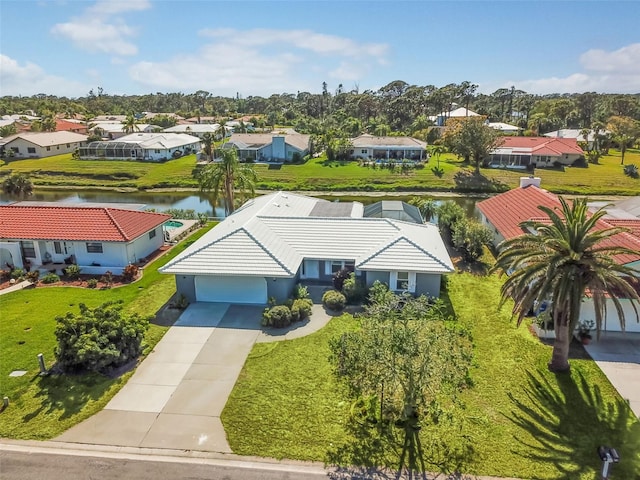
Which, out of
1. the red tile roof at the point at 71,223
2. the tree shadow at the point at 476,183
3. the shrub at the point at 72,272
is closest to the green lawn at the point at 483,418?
the red tile roof at the point at 71,223

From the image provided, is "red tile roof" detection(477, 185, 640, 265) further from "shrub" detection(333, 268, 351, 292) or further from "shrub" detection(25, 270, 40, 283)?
"shrub" detection(25, 270, 40, 283)

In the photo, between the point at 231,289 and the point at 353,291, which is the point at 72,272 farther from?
the point at 353,291

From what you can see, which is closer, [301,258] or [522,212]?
[301,258]

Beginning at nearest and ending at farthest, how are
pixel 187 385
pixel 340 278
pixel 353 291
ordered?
pixel 187 385, pixel 353 291, pixel 340 278

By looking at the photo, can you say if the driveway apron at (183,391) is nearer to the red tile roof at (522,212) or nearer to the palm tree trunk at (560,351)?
the palm tree trunk at (560,351)

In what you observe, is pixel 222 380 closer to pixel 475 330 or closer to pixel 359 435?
pixel 359 435

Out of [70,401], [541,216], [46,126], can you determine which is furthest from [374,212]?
[46,126]

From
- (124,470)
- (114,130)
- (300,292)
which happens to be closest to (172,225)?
(300,292)
